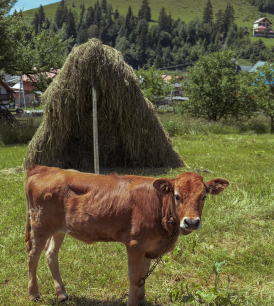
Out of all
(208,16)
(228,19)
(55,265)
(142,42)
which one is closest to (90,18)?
(142,42)

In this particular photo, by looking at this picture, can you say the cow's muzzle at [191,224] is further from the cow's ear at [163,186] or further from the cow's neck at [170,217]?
the cow's ear at [163,186]

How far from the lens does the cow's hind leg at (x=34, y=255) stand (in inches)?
137

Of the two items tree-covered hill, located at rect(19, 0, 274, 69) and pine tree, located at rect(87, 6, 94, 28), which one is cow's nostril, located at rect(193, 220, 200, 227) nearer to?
tree-covered hill, located at rect(19, 0, 274, 69)

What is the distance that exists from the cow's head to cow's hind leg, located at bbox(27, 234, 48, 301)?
Result: 1396 millimetres

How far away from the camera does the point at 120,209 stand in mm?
3211

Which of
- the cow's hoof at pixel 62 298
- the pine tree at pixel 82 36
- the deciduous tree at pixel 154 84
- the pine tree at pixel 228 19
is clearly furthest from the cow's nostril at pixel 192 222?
the pine tree at pixel 228 19

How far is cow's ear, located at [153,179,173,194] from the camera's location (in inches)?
123

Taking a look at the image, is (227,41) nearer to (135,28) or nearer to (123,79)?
(135,28)

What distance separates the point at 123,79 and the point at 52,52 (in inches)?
642

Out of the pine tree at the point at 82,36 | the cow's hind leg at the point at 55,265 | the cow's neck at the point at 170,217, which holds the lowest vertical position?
the cow's hind leg at the point at 55,265

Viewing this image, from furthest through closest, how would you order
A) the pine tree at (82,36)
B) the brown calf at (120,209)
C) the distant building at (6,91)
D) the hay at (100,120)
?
the pine tree at (82,36) < the distant building at (6,91) < the hay at (100,120) < the brown calf at (120,209)

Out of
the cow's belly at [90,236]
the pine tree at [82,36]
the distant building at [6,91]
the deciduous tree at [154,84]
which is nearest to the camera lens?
the cow's belly at [90,236]

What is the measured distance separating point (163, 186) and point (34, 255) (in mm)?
1594

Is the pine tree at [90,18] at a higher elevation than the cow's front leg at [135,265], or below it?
higher
